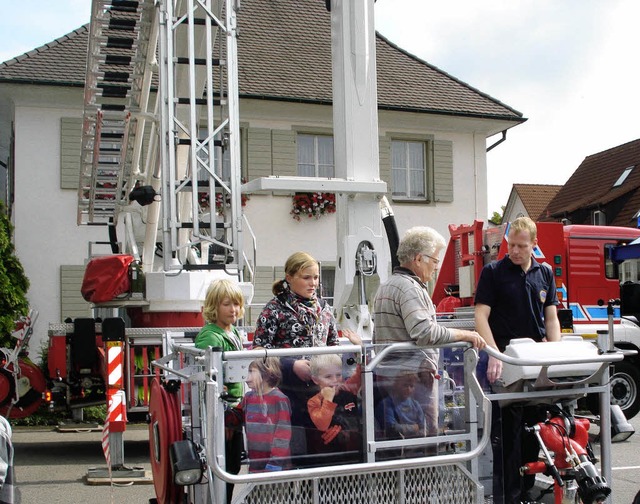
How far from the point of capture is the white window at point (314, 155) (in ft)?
66.1

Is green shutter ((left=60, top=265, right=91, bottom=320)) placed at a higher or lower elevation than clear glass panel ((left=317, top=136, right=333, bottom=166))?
lower

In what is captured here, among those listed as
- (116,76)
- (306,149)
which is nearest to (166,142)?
(116,76)

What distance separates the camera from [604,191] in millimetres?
39781

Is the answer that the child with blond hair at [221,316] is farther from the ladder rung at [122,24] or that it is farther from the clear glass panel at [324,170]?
the clear glass panel at [324,170]

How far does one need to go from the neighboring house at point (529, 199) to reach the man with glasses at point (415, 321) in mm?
46633

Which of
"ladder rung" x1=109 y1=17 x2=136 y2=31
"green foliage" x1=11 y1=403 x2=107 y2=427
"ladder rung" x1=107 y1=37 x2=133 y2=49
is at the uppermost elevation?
"ladder rung" x1=109 y1=17 x2=136 y2=31

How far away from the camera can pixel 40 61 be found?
18312 millimetres

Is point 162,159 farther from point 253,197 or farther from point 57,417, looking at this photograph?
point 253,197

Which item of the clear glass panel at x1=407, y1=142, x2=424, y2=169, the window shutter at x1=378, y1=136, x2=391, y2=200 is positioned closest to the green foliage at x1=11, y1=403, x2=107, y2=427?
the window shutter at x1=378, y1=136, x2=391, y2=200

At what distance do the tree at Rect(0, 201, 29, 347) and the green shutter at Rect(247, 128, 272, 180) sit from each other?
590cm

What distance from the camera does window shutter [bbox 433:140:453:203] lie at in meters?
21.0

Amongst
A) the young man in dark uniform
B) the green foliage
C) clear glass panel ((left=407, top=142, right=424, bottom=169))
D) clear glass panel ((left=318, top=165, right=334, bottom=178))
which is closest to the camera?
the young man in dark uniform

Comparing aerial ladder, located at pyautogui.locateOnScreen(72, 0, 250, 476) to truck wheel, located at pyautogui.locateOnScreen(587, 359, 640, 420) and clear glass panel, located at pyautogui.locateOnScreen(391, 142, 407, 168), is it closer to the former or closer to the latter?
truck wheel, located at pyautogui.locateOnScreen(587, 359, 640, 420)

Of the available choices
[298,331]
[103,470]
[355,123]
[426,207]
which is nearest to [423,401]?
[298,331]
